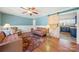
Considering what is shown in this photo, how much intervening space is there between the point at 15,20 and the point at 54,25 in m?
0.73

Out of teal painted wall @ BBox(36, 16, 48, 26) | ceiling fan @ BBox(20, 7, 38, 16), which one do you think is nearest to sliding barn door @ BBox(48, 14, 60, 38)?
teal painted wall @ BBox(36, 16, 48, 26)

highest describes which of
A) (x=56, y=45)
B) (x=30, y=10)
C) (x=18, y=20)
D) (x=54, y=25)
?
(x=30, y=10)

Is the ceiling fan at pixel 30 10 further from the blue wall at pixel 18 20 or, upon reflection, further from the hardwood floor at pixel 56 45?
the hardwood floor at pixel 56 45

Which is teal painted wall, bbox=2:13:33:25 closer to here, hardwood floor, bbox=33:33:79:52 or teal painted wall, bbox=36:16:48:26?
teal painted wall, bbox=36:16:48:26

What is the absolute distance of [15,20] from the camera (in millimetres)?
2436

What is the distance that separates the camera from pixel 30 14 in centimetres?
242

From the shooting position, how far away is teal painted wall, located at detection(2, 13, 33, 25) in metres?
2.39

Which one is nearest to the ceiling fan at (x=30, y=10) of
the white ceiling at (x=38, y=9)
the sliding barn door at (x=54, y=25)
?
the white ceiling at (x=38, y=9)

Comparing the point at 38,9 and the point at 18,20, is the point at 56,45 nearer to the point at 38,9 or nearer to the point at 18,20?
the point at 38,9

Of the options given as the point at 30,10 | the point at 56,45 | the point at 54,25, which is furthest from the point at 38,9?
the point at 56,45

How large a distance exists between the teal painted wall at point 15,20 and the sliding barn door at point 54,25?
36cm

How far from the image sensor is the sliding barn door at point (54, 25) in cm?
243
